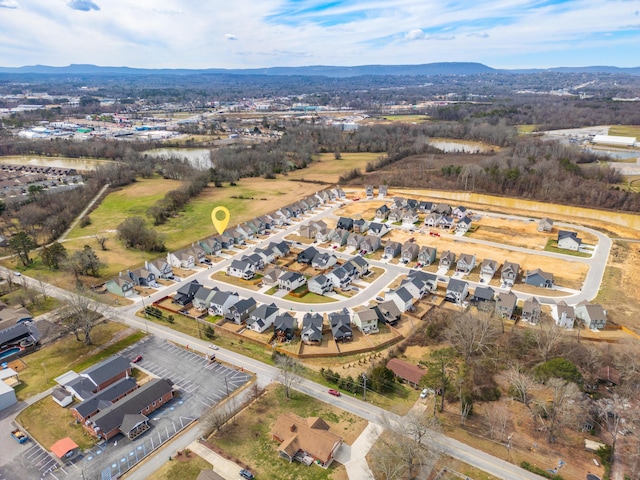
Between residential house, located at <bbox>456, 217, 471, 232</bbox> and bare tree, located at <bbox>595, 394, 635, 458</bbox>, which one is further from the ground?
residential house, located at <bbox>456, 217, 471, 232</bbox>

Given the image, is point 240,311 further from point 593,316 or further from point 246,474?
point 593,316

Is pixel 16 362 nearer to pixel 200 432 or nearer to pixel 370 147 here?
pixel 200 432

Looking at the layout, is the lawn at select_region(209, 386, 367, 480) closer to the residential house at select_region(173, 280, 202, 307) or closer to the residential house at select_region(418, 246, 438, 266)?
the residential house at select_region(173, 280, 202, 307)

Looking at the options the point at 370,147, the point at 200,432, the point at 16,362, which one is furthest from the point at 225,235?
the point at 370,147

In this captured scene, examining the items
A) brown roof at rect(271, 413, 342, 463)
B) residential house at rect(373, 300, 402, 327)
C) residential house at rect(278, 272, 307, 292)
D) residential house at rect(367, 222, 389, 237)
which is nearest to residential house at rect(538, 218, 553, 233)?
residential house at rect(367, 222, 389, 237)

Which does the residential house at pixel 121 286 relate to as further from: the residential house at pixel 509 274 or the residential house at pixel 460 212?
the residential house at pixel 460 212

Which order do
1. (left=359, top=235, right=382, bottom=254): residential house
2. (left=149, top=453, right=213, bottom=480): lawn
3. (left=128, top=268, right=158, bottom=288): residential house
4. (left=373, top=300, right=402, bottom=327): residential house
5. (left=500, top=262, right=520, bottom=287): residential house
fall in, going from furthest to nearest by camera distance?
(left=359, top=235, right=382, bottom=254): residential house < (left=128, top=268, right=158, bottom=288): residential house < (left=500, top=262, right=520, bottom=287): residential house < (left=373, top=300, right=402, bottom=327): residential house < (left=149, top=453, right=213, bottom=480): lawn

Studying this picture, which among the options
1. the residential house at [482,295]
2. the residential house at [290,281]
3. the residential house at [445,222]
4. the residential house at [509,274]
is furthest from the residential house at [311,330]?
the residential house at [445,222]

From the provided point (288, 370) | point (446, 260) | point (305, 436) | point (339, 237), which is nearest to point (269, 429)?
point (305, 436)
